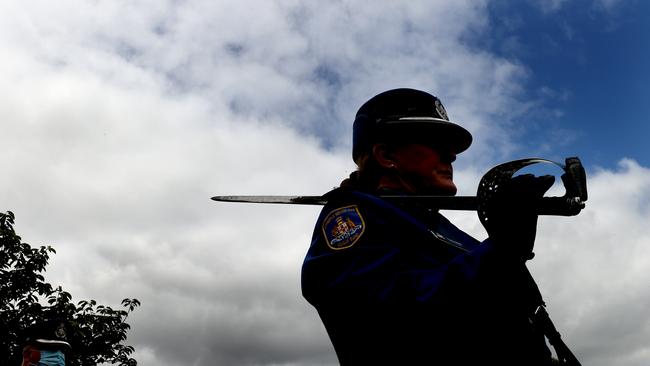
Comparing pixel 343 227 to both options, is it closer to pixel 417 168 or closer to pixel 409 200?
pixel 409 200

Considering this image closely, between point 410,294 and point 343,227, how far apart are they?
403 mm

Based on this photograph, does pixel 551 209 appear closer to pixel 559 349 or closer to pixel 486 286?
pixel 486 286

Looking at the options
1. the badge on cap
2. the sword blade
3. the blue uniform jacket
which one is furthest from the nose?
the blue uniform jacket

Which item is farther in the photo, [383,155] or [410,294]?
[383,155]

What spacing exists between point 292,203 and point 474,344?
1121mm

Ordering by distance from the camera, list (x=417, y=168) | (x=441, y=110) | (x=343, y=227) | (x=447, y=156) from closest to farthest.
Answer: (x=343, y=227) → (x=417, y=168) → (x=447, y=156) → (x=441, y=110)

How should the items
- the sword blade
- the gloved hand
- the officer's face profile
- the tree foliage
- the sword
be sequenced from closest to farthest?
the gloved hand → the sword → the sword blade → the officer's face profile → the tree foliage

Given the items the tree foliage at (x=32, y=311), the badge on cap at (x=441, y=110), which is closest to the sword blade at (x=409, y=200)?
the badge on cap at (x=441, y=110)

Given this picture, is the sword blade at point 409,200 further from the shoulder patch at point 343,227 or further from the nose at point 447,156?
the nose at point 447,156

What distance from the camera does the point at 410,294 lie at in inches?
70.2

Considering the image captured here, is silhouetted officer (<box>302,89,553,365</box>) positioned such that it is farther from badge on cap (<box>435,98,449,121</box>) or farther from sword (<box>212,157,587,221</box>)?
badge on cap (<box>435,98,449,121</box>)

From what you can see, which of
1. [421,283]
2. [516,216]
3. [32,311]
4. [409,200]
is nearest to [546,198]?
[516,216]

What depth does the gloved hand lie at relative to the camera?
5.65 feet

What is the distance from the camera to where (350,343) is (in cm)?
203
